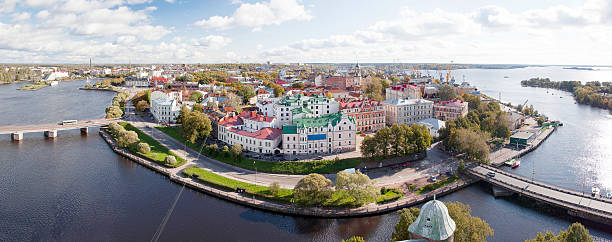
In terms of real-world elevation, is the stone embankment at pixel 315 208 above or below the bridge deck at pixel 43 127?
below

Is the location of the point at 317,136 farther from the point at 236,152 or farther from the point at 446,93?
the point at 446,93

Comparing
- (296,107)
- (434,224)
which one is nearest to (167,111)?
(296,107)

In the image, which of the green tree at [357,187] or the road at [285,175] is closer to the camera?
the green tree at [357,187]

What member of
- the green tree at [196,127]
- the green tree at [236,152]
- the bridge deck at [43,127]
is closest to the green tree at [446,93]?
the green tree at [196,127]

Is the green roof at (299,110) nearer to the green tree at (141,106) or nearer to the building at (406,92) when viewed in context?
the building at (406,92)

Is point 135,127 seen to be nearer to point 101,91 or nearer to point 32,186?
point 32,186

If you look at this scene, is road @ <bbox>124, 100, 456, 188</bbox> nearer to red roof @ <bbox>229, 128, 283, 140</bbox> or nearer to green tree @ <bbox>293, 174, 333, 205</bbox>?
green tree @ <bbox>293, 174, 333, 205</bbox>

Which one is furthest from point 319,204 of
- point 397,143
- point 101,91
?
point 101,91
